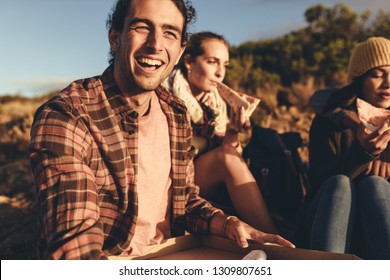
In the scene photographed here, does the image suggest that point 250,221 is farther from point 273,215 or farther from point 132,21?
point 132,21

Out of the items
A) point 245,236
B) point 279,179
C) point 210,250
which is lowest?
point 210,250

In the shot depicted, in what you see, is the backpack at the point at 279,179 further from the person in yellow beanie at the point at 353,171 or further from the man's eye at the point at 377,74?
the man's eye at the point at 377,74

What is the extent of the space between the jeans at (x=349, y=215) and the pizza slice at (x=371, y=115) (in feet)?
1.18

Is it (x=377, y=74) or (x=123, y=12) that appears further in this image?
(x=377, y=74)

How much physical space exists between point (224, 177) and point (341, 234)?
965 millimetres

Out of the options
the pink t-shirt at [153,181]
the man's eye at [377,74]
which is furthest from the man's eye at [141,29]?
the man's eye at [377,74]

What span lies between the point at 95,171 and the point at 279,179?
1802 millimetres

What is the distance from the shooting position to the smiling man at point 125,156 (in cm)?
183

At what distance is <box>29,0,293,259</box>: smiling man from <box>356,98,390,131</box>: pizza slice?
42.8 inches

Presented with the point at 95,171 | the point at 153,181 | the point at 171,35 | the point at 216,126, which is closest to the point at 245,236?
the point at 153,181

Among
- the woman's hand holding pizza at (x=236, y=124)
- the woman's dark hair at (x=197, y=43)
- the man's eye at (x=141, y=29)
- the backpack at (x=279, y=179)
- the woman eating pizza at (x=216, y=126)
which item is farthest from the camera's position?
the woman's dark hair at (x=197, y=43)

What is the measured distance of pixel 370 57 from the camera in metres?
3.45

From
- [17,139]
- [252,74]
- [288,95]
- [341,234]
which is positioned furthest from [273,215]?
[252,74]

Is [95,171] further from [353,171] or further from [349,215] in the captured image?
[353,171]
